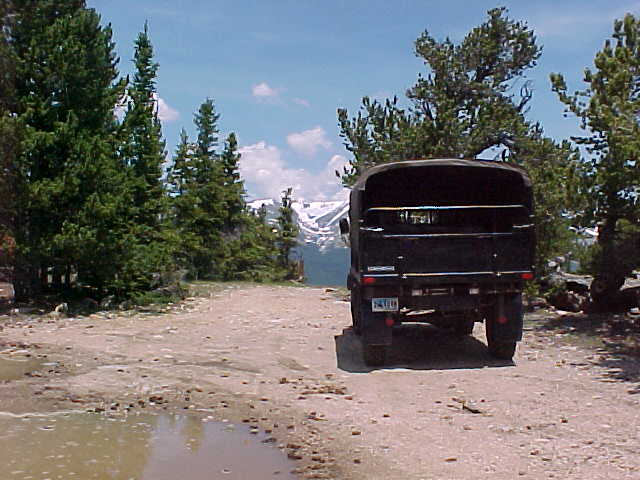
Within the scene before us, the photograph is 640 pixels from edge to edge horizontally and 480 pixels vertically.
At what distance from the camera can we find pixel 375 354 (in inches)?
404

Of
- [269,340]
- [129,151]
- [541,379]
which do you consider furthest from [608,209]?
[129,151]

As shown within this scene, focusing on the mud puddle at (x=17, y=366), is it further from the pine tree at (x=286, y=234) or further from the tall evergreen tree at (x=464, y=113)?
the pine tree at (x=286, y=234)

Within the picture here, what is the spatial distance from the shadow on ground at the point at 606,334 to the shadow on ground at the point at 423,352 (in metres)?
1.56

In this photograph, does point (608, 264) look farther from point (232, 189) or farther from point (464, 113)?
point (232, 189)

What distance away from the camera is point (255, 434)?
6891mm

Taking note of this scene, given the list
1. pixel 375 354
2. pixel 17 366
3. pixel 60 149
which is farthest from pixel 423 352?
pixel 60 149

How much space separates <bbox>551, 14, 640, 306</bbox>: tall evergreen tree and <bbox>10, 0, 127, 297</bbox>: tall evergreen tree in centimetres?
1028

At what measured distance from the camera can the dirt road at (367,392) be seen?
19.7 feet

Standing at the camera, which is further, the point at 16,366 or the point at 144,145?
the point at 144,145

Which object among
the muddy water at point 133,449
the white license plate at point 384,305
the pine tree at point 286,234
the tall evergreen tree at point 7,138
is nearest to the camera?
the muddy water at point 133,449

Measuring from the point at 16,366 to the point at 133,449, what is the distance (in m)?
4.46

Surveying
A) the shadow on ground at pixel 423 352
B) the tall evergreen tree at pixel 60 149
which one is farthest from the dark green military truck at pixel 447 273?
the tall evergreen tree at pixel 60 149

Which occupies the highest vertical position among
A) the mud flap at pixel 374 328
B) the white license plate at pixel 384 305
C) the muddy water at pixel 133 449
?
the white license plate at pixel 384 305

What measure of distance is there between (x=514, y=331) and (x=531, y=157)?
32.4 feet
